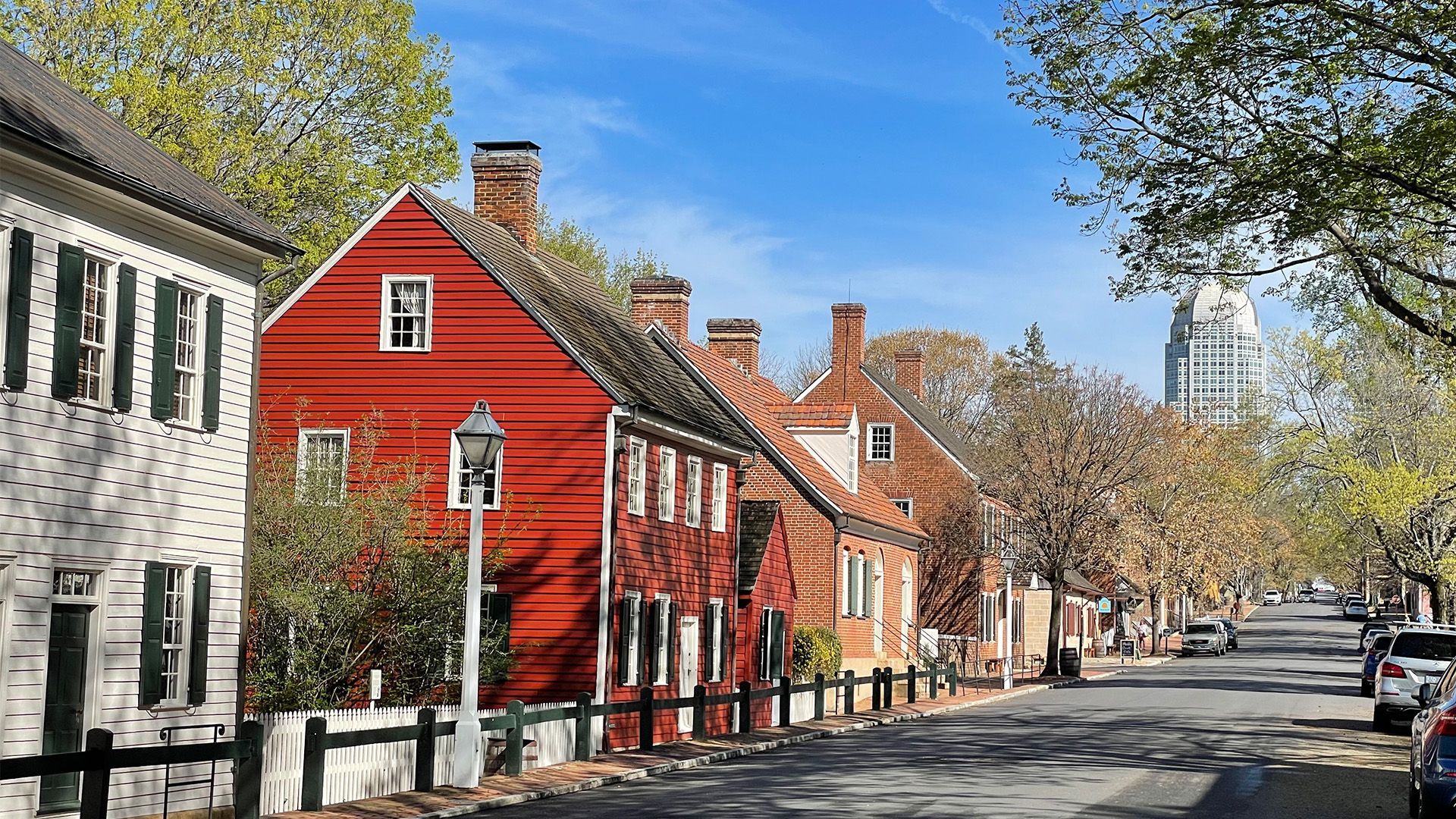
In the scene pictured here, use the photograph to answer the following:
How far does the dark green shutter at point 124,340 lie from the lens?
52.4 ft

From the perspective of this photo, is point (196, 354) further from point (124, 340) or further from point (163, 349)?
point (124, 340)

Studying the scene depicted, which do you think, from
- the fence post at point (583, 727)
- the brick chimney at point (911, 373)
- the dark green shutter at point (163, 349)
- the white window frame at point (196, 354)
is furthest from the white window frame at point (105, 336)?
the brick chimney at point (911, 373)

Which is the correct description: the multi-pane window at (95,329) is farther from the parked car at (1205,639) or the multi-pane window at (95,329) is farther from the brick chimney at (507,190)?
the parked car at (1205,639)

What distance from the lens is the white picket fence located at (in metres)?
15.4

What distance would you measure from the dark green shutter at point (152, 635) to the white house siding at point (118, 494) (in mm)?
92

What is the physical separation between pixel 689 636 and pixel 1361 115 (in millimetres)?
17479

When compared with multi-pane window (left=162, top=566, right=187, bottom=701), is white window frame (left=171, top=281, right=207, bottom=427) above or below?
above

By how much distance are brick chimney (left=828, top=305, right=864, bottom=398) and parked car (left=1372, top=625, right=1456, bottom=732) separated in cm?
2713

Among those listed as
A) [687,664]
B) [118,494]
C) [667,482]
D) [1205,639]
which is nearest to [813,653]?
[687,664]

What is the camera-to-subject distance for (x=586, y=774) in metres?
19.8

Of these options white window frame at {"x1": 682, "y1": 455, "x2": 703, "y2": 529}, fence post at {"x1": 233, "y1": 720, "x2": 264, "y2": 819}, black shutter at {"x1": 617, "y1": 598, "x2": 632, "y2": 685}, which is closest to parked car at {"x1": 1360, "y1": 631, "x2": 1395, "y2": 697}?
white window frame at {"x1": 682, "y1": 455, "x2": 703, "y2": 529}

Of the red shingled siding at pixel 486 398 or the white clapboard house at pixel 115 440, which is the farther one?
the red shingled siding at pixel 486 398

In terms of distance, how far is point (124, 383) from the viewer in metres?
16.0

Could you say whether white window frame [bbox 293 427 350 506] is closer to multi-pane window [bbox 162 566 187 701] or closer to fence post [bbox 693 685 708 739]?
multi-pane window [bbox 162 566 187 701]
